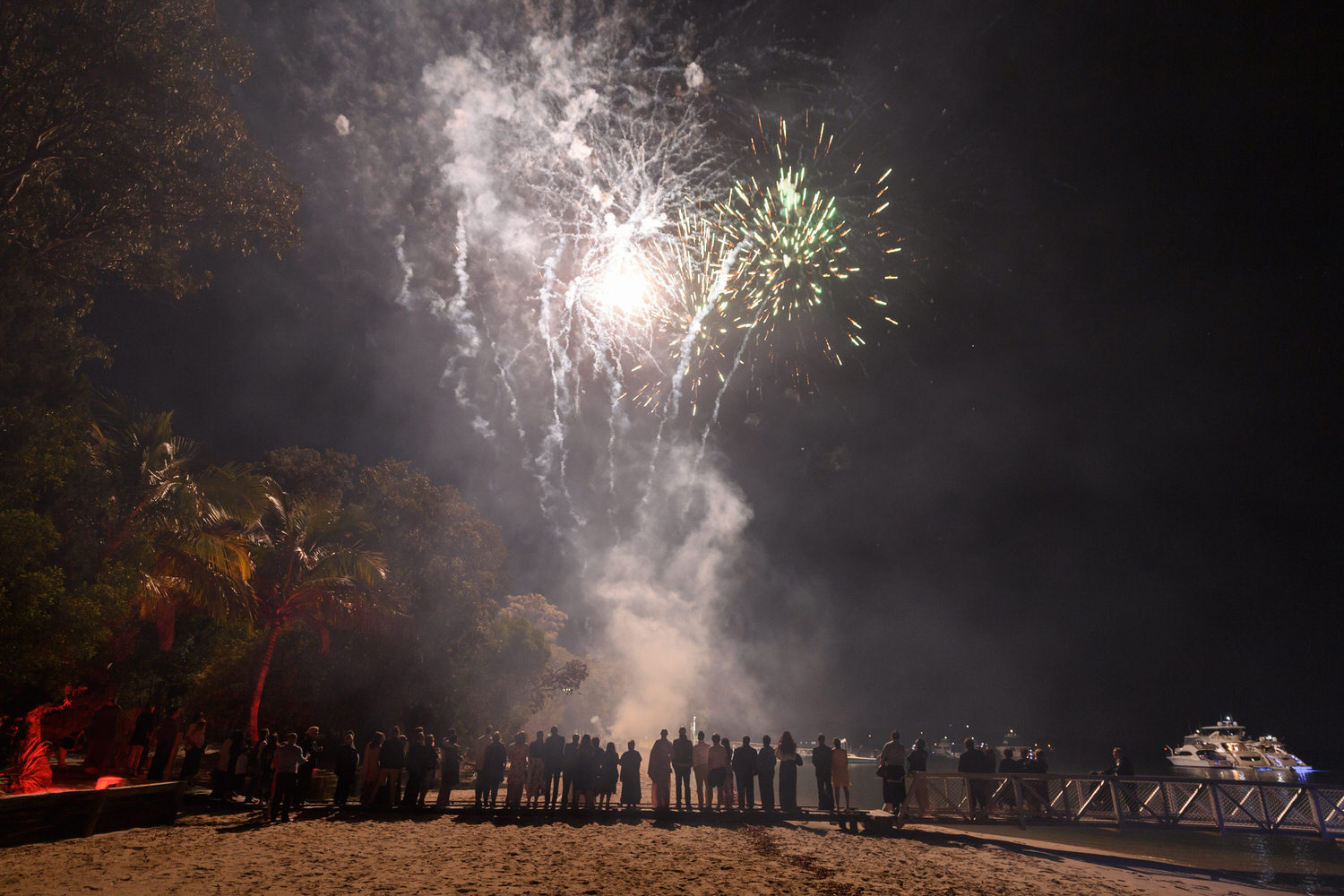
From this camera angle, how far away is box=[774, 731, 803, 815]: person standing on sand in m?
14.8

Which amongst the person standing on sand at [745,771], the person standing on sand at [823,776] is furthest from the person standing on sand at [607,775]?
the person standing on sand at [823,776]

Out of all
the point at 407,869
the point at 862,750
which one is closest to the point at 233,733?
the point at 407,869

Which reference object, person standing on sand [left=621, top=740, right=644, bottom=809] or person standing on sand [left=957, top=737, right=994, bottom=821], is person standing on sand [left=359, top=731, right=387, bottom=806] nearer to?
person standing on sand [left=621, top=740, right=644, bottom=809]

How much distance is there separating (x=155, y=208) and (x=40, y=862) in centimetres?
1130

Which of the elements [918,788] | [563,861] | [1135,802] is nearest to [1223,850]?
[1135,802]

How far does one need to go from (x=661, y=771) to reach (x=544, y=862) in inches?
248

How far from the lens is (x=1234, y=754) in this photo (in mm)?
59406

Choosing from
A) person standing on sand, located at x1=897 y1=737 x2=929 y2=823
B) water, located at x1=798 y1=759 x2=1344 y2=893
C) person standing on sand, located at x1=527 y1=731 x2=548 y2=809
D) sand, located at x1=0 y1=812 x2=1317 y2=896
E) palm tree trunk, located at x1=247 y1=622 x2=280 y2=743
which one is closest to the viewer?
sand, located at x1=0 y1=812 x2=1317 y2=896

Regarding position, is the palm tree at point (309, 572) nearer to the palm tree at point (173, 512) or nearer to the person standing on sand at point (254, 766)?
the palm tree at point (173, 512)

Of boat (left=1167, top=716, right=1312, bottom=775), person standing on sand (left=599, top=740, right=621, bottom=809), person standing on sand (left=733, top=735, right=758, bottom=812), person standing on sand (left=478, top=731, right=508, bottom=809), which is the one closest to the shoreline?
person standing on sand (left=599, top=740, right=621, bottom=809)

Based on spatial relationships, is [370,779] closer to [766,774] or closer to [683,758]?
[683,758]

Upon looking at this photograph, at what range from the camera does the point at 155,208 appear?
502 inches

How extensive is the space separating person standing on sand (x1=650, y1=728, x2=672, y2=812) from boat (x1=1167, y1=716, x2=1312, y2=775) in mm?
59149

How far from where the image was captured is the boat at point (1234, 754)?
191ft
